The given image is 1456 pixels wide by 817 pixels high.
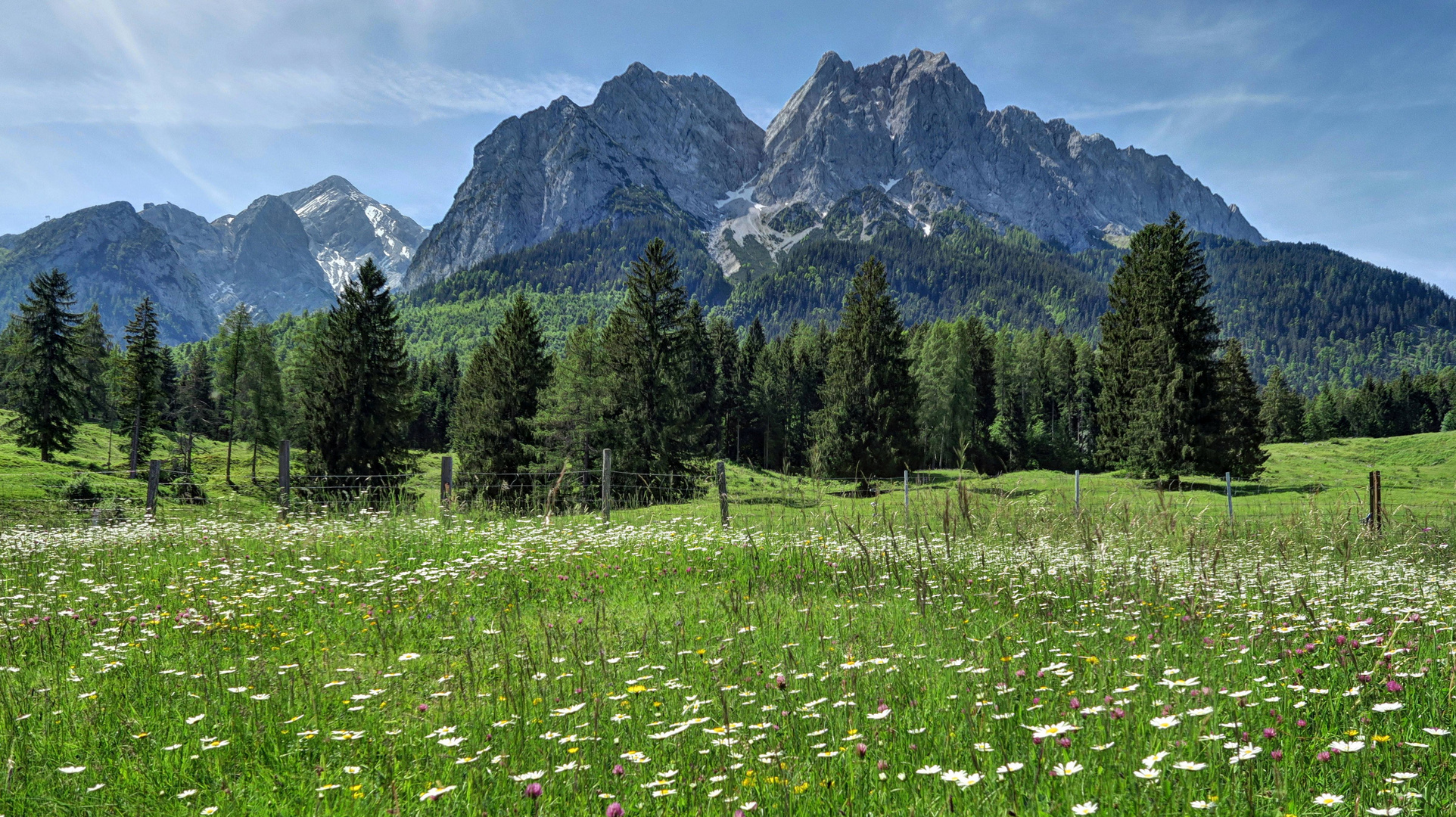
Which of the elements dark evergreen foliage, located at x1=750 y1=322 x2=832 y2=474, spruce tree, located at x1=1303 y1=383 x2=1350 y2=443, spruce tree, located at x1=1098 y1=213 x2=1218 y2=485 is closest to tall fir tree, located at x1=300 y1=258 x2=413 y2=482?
spruce tree, located at x1=1098 y1=213 x2=1218 y2=485

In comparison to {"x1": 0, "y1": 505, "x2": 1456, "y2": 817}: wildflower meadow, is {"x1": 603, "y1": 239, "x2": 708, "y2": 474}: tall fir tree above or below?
above

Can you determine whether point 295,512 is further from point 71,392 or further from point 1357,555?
point 71,392

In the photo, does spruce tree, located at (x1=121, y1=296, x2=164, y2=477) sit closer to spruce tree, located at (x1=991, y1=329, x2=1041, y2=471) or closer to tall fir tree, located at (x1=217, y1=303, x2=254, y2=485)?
tall fir tree, located at (x1=217, y1=303, x2=254, y2=485)

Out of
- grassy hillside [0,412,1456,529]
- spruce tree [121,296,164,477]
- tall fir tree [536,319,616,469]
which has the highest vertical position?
spruce tree [121,296,164,477]

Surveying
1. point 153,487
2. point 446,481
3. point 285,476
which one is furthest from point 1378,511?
point 153,487

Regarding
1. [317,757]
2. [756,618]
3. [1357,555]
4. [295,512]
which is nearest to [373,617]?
[317,757]

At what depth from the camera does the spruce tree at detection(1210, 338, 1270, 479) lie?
3195cm

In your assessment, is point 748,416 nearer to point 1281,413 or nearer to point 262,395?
point 262,395

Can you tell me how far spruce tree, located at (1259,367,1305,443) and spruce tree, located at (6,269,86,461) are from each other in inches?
4341

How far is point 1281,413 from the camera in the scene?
88.3 meters

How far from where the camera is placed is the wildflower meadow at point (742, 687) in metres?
2.69

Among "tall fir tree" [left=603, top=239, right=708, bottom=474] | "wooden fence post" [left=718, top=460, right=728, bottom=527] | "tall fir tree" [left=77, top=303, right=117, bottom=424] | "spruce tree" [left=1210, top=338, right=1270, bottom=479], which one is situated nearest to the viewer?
"wooden fence post" [left=718, top=460, right=728, bottom=527]

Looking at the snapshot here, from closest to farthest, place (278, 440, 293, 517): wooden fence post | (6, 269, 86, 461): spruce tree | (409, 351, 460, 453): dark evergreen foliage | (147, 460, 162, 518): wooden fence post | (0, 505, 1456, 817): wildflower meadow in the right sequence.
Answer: (0, 505, 1456, 817): wildflower meadow → (278, 440, 293, 517): wooden fence post → (147, 460, 162, 518): wooden fence post → (6, 269, 86, 461): spruce tree → (409, 351, 460, 453): dark evergreen foliage

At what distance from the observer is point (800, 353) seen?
75688 mm
